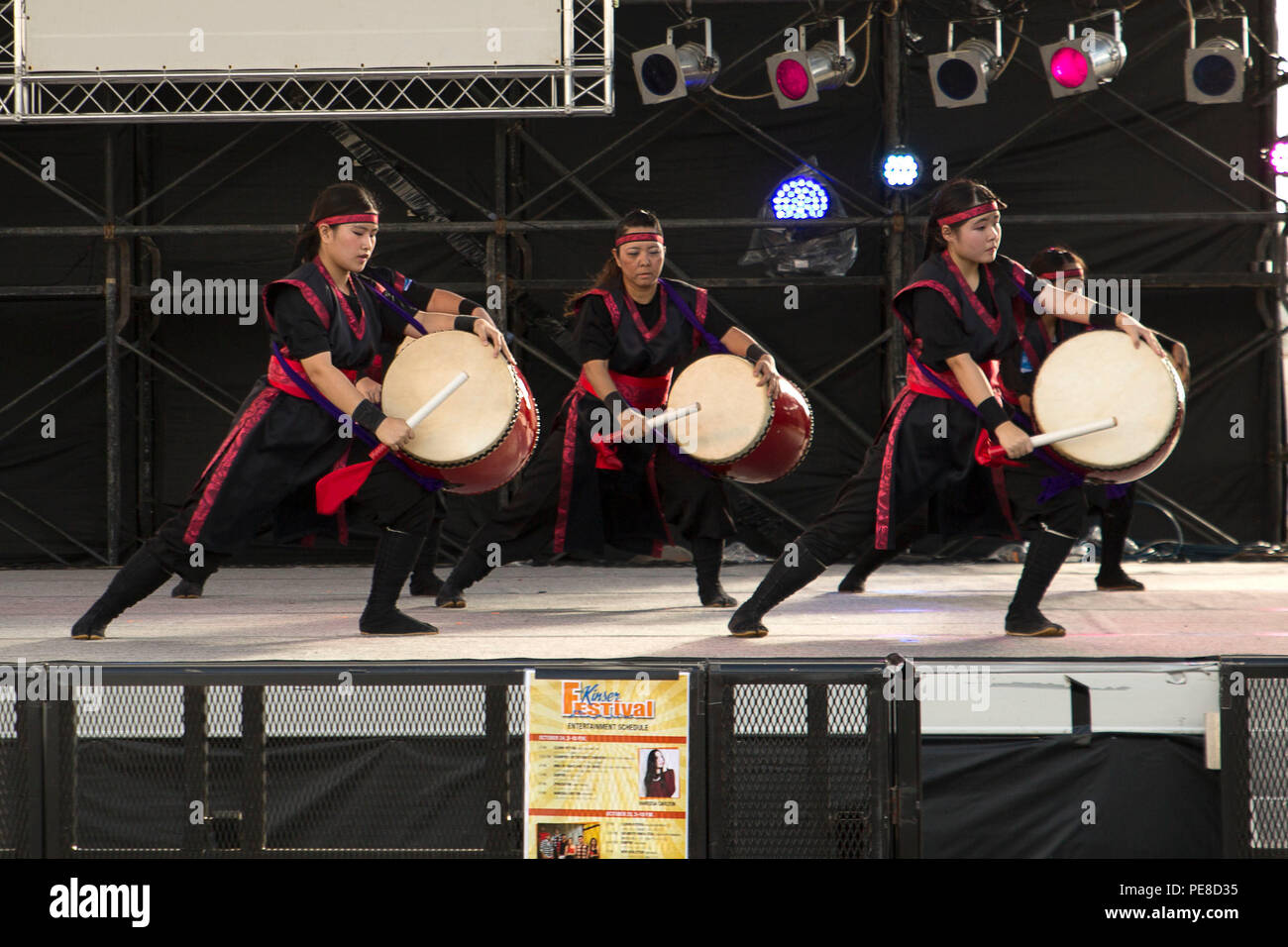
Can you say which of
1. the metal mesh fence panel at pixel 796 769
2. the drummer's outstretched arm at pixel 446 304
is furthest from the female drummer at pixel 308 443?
the metal mesh fence panel at pixel 796 769

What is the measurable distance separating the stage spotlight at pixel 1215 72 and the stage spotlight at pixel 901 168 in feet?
3.76

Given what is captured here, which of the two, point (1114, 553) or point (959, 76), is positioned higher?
point (959, 76)

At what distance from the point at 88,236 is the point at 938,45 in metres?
Result: 4.17

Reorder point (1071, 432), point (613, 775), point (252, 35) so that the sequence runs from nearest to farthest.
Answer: point (613, 775) < point (1071, 432) < point (252, 35)

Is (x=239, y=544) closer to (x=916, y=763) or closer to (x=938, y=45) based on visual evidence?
(x=916, y=763)

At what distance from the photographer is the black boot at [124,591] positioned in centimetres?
343

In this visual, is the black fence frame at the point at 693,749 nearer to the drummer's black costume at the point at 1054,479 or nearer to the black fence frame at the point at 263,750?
the black fence frame at the point at 263,750

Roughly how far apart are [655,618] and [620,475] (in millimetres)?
503

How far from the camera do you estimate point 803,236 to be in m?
6.41

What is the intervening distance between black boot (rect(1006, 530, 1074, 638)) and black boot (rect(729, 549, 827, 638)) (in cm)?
50

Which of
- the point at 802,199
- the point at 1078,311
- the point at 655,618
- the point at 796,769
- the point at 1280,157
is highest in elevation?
the point at 1280,157

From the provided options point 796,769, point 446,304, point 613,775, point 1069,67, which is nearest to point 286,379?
point 446,304

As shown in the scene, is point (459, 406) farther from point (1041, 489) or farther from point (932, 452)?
point (1041, 489)

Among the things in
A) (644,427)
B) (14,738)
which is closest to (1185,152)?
(644,427)
